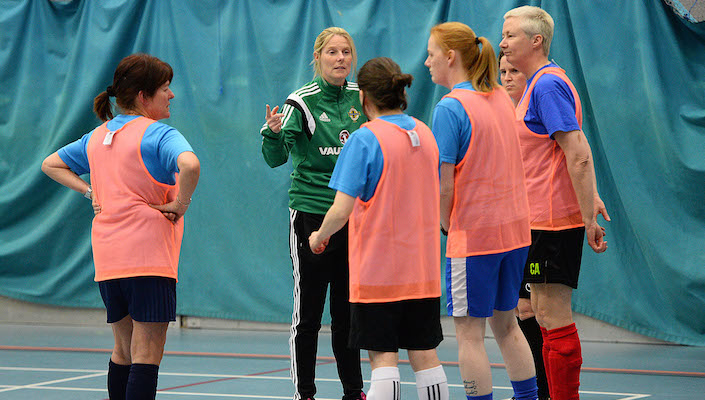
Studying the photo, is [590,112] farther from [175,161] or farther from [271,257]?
[175,161]

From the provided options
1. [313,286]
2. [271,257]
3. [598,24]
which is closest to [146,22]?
[271,257]

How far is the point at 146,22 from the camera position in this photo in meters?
→ 8.17

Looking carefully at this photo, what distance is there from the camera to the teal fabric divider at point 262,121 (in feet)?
21.5

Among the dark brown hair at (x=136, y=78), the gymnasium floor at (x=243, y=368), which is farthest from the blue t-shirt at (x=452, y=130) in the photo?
the gymnasium floor at (x=243, y=368)

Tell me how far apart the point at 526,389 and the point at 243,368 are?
8.78 feet

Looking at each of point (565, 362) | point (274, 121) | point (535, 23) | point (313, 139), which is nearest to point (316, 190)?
point (313, 139)

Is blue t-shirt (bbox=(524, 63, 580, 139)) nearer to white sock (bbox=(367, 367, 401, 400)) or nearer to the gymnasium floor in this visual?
white sock (bbox=(367, 367, 401, 400))

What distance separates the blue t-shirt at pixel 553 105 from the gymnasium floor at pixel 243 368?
1744 millimetres

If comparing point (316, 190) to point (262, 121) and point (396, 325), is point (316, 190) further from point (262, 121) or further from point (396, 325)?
point (262, 121)

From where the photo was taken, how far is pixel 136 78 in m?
3.70

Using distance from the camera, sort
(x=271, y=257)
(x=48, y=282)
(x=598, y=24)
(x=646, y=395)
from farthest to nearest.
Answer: (x=48, y=282) → (x=271, y=257) → (x=598, y=24) → (x=646, y=395)

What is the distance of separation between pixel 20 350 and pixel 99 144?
3.82m

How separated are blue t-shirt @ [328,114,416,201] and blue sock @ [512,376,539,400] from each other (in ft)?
3.75

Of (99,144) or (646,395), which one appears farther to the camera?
(646,395)
